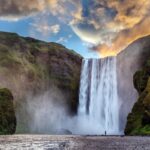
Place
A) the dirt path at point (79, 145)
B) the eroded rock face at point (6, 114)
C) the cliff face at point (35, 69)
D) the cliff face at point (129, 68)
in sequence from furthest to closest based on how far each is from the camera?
the cliff face at point (35, 69) → the cliff face at point (129, 68) → the eroded rock face at point (6, 114) → the dirt path at point (79, 145)

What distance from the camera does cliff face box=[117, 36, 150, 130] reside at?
403 feet

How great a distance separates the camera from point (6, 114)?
87.9 metres

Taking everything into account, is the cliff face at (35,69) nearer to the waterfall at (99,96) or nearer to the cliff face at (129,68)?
the waterfall at (99,96)

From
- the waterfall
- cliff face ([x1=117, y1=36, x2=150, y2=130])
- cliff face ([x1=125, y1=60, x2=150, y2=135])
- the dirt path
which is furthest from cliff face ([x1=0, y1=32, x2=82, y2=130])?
the dirt path

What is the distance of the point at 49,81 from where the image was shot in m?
138

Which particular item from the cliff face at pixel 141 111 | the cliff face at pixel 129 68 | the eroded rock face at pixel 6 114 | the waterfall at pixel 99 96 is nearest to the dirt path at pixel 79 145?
the cliff face at pixel 141 111

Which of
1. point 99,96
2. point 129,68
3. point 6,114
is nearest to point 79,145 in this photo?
point 6,114

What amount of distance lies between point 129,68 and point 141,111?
45323 mm

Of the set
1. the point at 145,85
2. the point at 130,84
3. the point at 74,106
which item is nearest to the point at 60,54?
the point at 74,106

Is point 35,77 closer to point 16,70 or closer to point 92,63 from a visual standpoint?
point 16,70

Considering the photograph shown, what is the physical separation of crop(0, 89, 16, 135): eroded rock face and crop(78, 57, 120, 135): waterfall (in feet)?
127

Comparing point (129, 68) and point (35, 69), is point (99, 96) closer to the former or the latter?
point (129, 68)

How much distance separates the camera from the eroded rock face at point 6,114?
85.4 meters

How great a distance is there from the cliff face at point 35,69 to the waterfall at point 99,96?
156 inches
